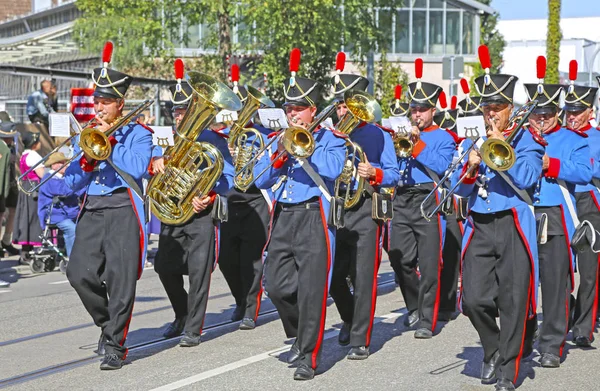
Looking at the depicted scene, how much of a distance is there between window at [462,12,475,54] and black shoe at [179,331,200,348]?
1583 inches

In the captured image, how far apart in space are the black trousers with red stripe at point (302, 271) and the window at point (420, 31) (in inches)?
1549

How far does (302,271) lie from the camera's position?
8.34m

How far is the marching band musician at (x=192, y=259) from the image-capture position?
31.4 feet

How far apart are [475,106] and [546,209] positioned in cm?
376

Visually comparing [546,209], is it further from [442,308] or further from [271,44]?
[271,44]

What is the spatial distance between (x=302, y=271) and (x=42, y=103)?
12154mm

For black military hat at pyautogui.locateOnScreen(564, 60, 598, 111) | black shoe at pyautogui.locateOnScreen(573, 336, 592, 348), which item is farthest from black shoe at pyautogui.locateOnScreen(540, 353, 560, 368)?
black military hat at pyautogui.locateOnScreen(564, 60, 598, 111)

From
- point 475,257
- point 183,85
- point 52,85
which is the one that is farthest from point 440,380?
point 52,85

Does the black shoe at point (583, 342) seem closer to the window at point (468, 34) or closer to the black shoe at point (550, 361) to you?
the black shoe at point (550, 361)

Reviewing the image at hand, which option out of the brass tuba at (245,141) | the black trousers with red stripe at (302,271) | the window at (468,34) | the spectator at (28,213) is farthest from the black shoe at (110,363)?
the window at (468,34)

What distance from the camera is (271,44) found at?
73.7 feet

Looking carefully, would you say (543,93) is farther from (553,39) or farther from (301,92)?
(553,39)

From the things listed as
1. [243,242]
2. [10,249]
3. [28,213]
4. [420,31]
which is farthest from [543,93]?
[420,31]

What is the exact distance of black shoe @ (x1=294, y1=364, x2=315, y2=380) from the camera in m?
8.03
